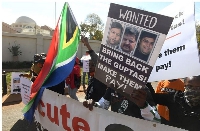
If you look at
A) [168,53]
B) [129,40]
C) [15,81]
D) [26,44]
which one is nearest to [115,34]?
[129,40]

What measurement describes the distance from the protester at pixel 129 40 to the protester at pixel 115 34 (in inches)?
2.1

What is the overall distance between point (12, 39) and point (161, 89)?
62.2ft

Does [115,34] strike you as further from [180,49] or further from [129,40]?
[180,49]

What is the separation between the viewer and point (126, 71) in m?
1.93

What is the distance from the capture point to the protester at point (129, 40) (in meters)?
1.82

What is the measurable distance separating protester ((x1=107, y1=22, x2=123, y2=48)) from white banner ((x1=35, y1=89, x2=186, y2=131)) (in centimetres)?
64

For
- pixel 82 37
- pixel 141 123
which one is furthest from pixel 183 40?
pixel 82 37

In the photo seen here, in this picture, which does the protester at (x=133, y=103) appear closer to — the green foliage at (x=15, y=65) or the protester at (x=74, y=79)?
the protester at (x=74, y=79)

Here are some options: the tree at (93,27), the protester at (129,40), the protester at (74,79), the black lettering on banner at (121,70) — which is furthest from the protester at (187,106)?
the tree at (93,27)

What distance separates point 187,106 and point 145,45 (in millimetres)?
900

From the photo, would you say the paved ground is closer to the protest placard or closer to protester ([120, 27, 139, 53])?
the protest placard

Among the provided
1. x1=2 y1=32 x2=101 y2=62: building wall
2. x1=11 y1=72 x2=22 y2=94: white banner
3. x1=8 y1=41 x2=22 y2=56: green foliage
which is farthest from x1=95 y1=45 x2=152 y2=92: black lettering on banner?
x1=2 y1=32 x2=101 y2=62: building wall

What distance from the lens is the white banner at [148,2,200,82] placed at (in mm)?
1764

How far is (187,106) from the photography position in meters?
2.25
